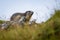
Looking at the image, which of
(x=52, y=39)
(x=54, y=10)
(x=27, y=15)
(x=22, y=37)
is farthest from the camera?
(x=27, y=15)

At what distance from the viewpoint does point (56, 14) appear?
25.0 ft

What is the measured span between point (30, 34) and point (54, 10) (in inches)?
49.0

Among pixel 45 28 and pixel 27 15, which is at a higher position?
pixel 45 28

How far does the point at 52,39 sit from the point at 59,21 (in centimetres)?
54

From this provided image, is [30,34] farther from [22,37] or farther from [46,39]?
[46,39]

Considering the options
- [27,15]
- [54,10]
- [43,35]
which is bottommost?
[27,15]

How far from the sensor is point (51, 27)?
6371mm

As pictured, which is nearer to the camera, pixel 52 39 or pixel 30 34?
pixel 52 39

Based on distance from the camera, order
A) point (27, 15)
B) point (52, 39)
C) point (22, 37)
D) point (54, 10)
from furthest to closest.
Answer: point (27, 15) < point (54, 10) < point (22, 37) < point (52, 39)

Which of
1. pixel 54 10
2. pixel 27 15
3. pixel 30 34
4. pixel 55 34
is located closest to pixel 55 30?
pixel 55 34

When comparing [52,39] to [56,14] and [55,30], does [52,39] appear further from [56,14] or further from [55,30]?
[56,14]

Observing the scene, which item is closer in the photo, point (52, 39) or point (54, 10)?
point (52, 39)

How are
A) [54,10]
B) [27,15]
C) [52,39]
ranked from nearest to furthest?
[52,39] < [54,10] < [27,15]

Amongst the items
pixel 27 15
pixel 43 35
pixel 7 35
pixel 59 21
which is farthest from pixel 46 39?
pixel 27 15
